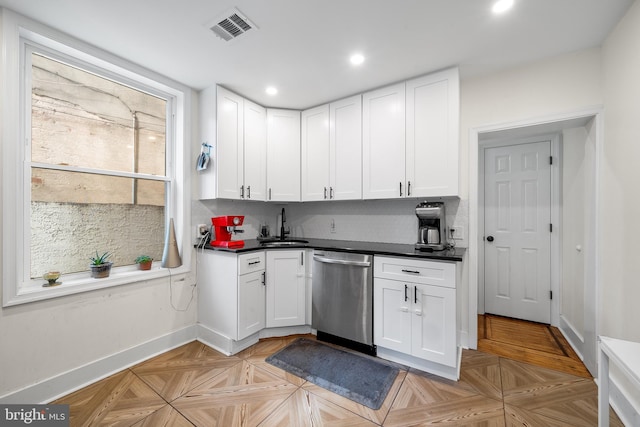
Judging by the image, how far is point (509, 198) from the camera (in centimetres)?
316

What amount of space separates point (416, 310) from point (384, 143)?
1.54 metres

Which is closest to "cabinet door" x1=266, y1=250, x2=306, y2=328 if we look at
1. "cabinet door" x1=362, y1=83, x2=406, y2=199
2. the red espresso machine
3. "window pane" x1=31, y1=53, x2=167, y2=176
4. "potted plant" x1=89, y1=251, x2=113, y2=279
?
the red espresso machine

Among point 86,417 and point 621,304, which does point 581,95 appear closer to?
point 621,304

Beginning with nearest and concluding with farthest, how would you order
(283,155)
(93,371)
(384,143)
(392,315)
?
(93,371) < (392,315) < (384,143) < (283,155)

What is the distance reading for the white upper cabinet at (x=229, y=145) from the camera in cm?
258

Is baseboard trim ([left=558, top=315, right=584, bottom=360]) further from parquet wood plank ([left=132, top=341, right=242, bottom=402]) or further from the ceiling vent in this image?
the ceiling vent

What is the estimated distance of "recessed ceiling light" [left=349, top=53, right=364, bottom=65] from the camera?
210cm

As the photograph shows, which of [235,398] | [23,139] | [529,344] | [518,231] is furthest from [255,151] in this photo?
[529,344]

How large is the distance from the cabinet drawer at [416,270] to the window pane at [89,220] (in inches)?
83.9

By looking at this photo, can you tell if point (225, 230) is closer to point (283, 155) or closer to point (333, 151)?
point (283, 155)

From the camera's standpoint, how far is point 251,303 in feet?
8.16

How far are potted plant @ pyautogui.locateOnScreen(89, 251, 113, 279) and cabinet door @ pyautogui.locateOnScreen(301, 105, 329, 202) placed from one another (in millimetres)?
1919
